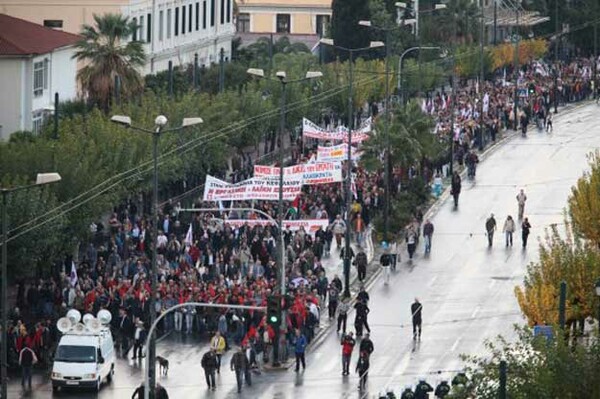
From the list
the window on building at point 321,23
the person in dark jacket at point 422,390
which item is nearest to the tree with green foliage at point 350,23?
the window on building at point 321,23

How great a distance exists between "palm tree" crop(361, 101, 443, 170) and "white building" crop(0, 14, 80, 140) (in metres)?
15.5

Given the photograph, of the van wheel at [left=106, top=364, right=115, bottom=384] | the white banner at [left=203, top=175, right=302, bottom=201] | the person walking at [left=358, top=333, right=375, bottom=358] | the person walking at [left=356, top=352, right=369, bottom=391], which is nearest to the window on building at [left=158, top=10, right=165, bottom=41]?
the white banner at [left=203, top=175, right=302, bottom=201]

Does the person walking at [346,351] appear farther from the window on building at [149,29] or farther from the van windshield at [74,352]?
the window on building at [149,29]

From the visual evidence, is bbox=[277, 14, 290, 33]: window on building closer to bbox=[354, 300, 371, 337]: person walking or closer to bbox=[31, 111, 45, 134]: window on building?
bbox=[31, 111, 45, 134]: window on building

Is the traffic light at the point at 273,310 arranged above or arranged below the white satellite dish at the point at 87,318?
above

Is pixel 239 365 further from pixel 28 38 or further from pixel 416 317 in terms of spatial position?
pixel 28 38

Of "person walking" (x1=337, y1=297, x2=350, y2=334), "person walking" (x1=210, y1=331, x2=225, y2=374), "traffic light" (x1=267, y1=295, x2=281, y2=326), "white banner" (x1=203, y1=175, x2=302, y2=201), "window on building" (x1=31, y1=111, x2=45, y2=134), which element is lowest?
"person walking" (x1=210, y1=331, x2=225, y2=374)

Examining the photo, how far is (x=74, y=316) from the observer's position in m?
68.8

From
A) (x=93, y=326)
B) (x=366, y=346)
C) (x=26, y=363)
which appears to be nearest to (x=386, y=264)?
(x=366, y=346)

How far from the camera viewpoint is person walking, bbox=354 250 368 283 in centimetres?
8262

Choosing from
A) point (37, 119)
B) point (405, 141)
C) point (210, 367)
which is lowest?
point (210, 367)

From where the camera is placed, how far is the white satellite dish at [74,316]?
223ft

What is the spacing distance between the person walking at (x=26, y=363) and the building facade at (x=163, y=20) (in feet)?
180

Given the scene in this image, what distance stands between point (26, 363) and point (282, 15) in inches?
4150
